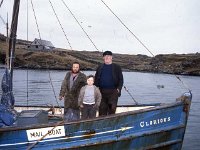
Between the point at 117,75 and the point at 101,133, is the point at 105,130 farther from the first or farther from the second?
the point at 117,75

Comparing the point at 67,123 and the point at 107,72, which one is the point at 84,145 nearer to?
the point at 67,123

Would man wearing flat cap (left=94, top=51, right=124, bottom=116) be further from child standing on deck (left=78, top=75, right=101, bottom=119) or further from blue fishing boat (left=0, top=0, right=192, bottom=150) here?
blue fishing boat (left=0, top=0, right=192, bottom=150)

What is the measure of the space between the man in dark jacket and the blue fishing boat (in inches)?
33.9

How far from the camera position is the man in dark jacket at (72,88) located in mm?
9664

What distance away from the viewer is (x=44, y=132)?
8945 mm

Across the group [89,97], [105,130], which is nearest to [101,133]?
[105,130]

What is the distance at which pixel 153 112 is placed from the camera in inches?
367

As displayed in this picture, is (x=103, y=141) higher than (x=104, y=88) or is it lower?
lower

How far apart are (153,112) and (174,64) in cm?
10711

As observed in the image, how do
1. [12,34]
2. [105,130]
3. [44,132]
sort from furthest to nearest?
1. [12,34]
2. [105,130]
3. [44,132]

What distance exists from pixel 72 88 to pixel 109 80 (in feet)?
3.59

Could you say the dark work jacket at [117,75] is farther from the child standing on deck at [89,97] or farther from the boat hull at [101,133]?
the boat hull at [101,133]

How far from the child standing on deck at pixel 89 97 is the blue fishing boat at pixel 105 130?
0.67 m

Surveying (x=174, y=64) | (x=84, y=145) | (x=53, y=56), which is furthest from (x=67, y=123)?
(x=174, y=64)
